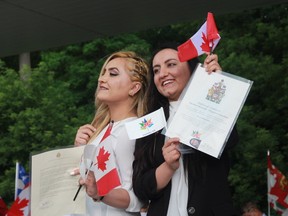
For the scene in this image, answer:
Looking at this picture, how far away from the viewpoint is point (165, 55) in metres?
3.58

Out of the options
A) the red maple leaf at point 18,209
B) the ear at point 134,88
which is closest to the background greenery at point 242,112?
the red maple leaf at point 18,209

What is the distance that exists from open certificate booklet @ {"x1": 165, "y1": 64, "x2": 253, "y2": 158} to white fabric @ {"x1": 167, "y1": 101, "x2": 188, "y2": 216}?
0.81ft

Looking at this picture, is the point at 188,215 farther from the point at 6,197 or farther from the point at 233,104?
the point at 6,197

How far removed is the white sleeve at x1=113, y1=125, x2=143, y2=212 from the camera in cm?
342

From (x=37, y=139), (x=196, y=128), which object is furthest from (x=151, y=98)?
(x=37, y=139)

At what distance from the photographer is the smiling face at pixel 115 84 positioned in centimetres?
374

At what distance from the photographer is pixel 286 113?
1332 centimetres

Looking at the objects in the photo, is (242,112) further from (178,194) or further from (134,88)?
(178,194)

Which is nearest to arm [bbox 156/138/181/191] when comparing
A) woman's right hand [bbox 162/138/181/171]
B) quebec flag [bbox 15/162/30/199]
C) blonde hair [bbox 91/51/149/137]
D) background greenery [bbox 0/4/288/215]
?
woman's right hand [bbox 162/138/181/171]

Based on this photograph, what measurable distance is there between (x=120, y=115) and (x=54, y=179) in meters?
0.59

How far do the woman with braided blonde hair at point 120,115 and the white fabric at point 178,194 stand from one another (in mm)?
281

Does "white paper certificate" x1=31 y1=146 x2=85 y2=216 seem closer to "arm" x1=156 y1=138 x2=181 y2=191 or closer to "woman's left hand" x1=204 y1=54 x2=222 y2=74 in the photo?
"arm" x1=156 y1=138 x2=181 y2=191

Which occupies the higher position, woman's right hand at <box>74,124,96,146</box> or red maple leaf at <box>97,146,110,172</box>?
woman's right hand at <box>74,124,96,146</box>

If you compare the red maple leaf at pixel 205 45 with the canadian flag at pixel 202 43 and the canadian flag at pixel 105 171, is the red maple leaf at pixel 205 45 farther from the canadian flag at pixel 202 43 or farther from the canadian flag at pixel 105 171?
the canadian flag at pixel 105 171
